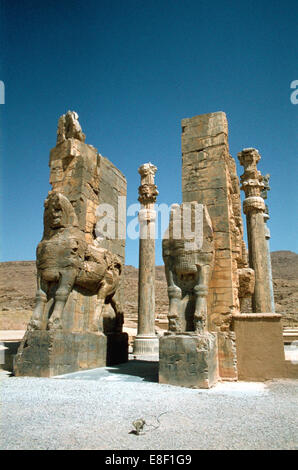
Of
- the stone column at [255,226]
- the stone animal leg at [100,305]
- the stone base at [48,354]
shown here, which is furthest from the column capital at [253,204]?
the stone base at [48,354]

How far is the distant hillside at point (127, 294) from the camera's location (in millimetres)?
19938

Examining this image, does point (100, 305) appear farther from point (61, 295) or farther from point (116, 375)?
point (116, 375)

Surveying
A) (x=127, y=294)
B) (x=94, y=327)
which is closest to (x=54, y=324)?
(x=94, y=327)

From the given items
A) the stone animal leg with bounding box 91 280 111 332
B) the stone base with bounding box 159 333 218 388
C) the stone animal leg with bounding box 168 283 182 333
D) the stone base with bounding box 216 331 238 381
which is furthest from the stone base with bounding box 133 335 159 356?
the stone base with bounding box 159 333 218 388

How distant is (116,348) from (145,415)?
4.30 m

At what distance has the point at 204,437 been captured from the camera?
274 centimetres

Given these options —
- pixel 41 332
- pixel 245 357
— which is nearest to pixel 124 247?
pixel 41 332

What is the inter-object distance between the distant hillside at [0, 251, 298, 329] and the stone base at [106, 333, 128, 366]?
41.6ft

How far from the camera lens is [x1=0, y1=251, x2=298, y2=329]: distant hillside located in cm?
1994

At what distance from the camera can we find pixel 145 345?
10.5 meters

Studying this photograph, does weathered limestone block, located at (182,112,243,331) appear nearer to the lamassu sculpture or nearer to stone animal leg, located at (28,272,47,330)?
the lamassu sculpture

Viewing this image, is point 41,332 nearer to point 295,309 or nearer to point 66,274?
point 66,274

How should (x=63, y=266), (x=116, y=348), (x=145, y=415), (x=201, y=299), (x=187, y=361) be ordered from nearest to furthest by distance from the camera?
1. (x=145, y=415)
2. (x=187, y=361)
3. (x=201, y=299)
4. (x=63, y=266)
5. (x=116, y=348)
